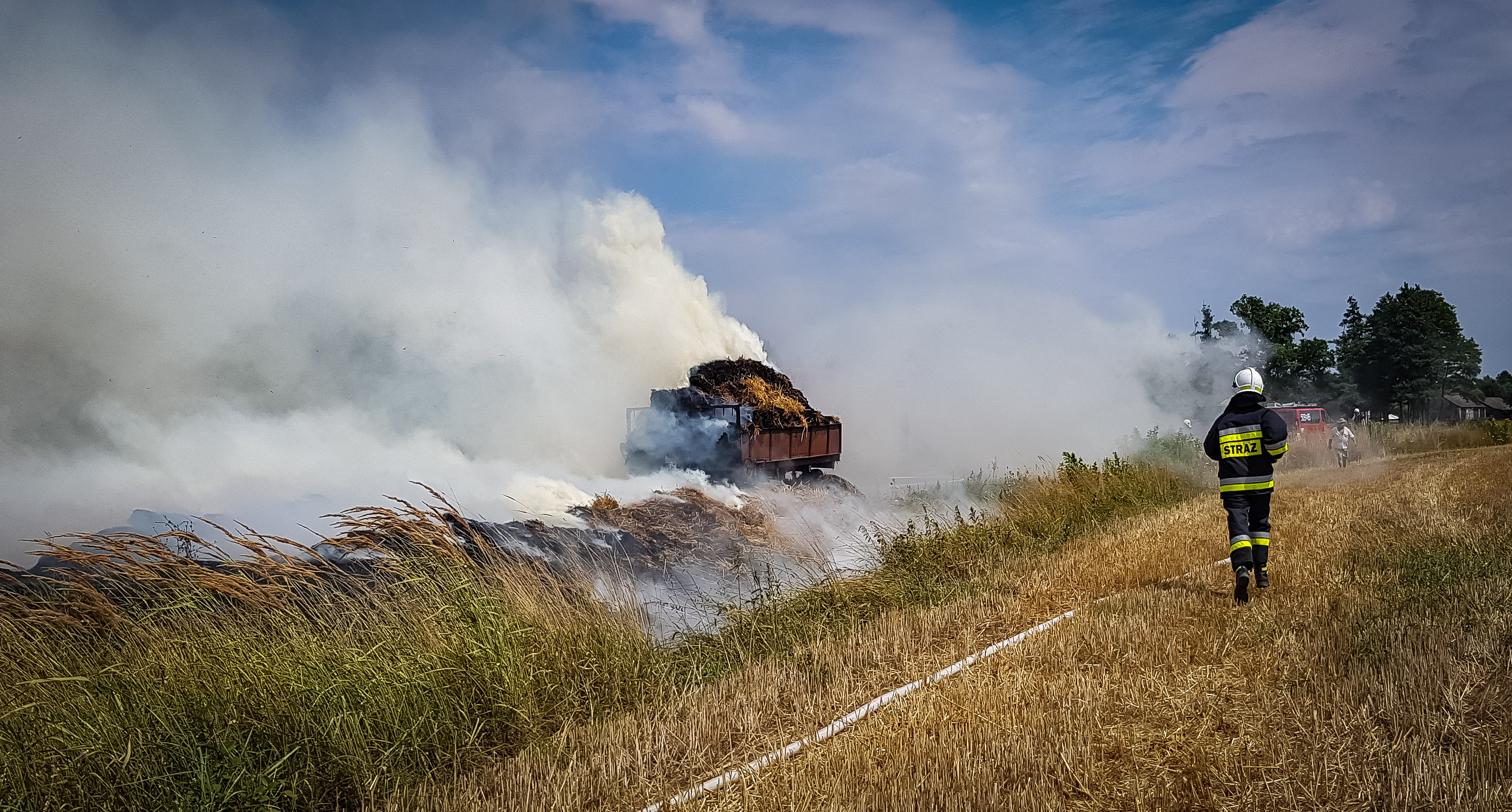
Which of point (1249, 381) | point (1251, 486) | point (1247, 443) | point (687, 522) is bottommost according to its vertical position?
point (687, 522)

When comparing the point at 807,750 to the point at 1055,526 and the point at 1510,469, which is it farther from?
the point at 1510,469

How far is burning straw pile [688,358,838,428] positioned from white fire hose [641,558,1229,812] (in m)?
17.6

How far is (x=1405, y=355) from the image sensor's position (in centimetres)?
6931

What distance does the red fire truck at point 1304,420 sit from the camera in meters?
31.6

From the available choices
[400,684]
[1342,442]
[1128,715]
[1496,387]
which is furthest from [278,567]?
[1496,387]

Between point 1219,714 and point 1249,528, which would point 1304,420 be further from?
point 1219,714

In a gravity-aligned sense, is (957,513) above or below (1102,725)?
above

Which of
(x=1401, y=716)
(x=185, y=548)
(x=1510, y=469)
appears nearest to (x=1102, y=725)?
(x=1401, y=716)

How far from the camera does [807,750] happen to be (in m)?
4.43

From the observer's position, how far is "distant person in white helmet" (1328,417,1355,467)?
26406 millimetres

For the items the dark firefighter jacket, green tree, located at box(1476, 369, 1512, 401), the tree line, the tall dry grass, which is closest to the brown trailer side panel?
the dark firefighter jacket

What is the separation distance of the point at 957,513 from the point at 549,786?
24.6 ft

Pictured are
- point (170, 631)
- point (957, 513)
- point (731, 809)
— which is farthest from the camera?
point (957, 513)

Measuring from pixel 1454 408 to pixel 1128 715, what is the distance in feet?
304
